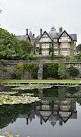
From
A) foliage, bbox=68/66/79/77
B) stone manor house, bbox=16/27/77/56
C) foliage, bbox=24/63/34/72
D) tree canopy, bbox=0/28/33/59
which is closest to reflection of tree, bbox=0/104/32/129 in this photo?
tree canopy, bbox=0/28/33/59

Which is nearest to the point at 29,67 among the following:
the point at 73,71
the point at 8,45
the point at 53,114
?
the point at 8,45

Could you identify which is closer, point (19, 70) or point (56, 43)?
point (19, 70)

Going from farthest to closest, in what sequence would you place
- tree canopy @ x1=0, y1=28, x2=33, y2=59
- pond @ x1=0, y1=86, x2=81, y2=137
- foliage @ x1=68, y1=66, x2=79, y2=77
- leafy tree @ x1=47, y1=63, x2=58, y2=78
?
tree canopy @ x1=0, y1=28, x2=33, y2=59, leafy tree @ x1=47, y1=63, x2=58, y2=78, foliage @ x1=68, y1=66, x2=79, y2=77, pond @ x1=0, y1=86, x2=81, y2=137

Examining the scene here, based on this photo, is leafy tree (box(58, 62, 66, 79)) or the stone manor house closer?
leafy tree (box(58, 62, 66, 79))

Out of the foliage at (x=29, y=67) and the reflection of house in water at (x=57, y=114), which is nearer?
the reflection of house in water at (x=57, y=114)

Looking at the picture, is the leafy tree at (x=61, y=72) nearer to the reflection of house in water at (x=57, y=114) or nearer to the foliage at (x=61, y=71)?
the foliage at (x=61, y=71)

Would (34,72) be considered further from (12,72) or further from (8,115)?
(8,115)

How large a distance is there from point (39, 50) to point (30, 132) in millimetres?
55459

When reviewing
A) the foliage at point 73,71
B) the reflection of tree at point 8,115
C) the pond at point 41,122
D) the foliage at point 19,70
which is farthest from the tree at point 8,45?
the pond at point 41,122

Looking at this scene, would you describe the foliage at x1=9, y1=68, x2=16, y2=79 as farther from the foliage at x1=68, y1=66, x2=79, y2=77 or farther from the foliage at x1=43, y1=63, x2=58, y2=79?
the foliage at x1=68, y1=66, x2=79, y2=77

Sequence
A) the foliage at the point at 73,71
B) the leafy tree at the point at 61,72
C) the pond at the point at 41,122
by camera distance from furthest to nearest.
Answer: the foliage at the point at 73,71 → the leafy tree at the point at 61,72 → the pond at the point at 41,122

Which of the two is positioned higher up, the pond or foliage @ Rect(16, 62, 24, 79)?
the pond

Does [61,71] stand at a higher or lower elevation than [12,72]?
higher

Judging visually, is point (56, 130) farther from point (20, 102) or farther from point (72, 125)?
point (20, 102)
